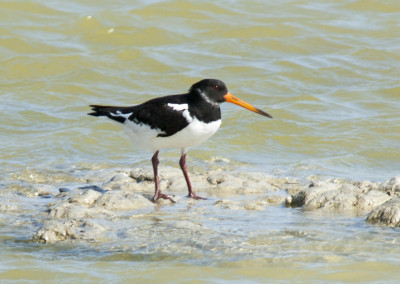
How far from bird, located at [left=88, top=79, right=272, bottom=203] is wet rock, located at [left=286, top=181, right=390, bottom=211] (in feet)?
3.73

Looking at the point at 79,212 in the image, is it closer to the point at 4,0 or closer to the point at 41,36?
the point at 41,36

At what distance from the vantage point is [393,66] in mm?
14312

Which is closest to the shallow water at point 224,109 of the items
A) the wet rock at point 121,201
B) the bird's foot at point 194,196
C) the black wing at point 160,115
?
the wet rock at point 121,201

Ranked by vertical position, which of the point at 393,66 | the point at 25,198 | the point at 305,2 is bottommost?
the point at 25,198

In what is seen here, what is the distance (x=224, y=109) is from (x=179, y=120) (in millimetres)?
4786

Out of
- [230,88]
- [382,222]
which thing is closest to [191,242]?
[382,222]

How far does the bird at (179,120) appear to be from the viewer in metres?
7.44

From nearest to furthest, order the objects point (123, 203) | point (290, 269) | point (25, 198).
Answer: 1. point (290, 269)
2. point (123, 203)
3. point (25, 198)

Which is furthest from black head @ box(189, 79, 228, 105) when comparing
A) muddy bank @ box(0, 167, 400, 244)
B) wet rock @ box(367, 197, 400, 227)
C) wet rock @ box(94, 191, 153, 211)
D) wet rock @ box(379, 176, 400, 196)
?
wet rock @ box(367, 197, 400, 227)

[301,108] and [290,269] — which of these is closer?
[290,269]

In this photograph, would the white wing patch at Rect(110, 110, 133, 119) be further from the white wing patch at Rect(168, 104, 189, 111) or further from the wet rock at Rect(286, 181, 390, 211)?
the wet rock at Rect(286, 181, 390, 211)

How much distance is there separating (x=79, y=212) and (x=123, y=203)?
608mm

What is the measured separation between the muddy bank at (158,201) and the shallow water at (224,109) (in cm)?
11

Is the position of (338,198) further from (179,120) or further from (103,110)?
(103,110)
